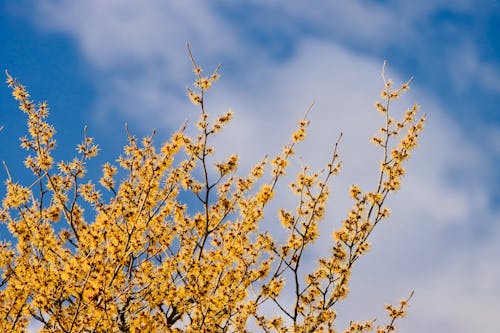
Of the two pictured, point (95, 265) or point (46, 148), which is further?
point (46, 148)

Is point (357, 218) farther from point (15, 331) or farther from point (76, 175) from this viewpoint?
point (15, 331)

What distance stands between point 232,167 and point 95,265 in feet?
7.98

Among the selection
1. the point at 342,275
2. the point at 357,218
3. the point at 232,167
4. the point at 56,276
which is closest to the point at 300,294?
the point at 342,275

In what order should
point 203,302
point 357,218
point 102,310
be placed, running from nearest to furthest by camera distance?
1. point 102,310
2. point 203,302
3. point 357,218

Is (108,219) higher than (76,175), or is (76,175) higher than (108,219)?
(76,175)

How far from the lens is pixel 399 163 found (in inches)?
342

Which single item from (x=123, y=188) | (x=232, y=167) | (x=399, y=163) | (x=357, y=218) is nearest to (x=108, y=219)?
(x=123, y=188)

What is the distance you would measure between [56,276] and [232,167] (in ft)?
9.53

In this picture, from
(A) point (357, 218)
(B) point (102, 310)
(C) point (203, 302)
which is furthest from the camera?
(A) point (357, 218)

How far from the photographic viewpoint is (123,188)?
842 centimetres

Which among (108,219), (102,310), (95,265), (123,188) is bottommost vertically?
(102,310)

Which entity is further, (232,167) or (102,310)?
(232,167)

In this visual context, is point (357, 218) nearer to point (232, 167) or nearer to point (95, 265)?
point (232, 167)

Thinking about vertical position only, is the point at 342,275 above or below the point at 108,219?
below
